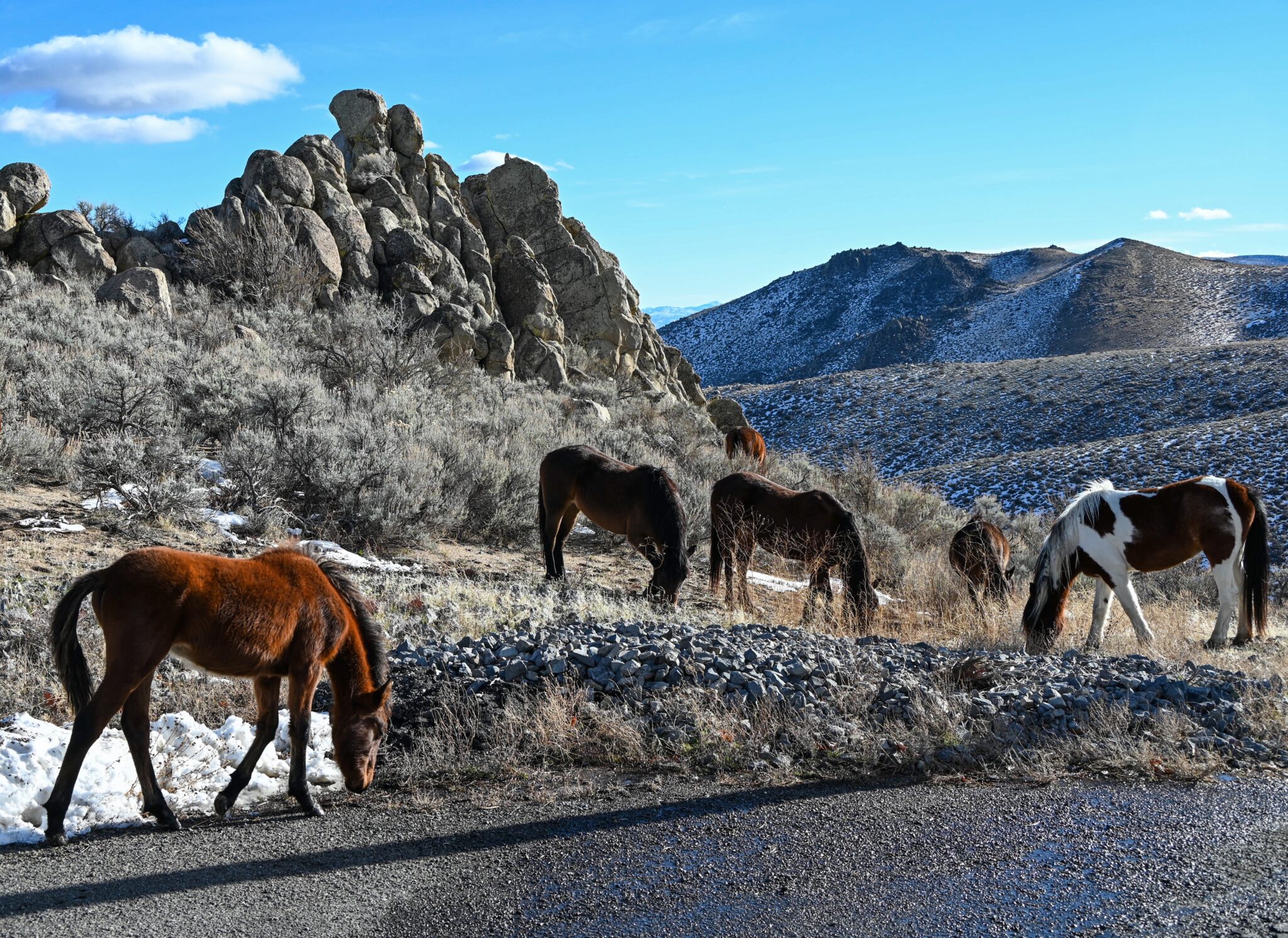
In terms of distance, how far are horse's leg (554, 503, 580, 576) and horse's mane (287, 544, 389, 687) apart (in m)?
6.28

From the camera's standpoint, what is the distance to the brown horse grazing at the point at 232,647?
14.4 ft

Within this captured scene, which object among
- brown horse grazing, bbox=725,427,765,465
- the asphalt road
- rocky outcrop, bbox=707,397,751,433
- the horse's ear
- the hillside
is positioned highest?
the hillside

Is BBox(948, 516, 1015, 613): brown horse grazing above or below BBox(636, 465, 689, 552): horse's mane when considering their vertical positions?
below

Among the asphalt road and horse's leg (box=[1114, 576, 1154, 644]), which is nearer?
the asphalt road

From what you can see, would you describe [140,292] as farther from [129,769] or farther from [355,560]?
[129,769]

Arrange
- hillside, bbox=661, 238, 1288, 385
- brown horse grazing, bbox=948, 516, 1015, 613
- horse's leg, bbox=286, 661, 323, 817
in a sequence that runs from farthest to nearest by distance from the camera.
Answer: hillside, bbox=661, 238, 1288, 385 → brown horse grazing, bbox=948, 516, 1015, 613 → horse's leg, bbox=286, 661, 323, 817

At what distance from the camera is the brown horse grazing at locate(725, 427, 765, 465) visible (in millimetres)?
23391

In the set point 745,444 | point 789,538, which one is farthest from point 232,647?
point 745,444

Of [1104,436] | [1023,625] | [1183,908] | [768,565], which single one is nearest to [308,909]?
[1183,908]

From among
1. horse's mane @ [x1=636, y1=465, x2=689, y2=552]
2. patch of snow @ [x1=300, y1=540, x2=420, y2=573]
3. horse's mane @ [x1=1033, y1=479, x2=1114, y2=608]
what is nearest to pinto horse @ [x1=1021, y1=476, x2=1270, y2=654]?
horse's mane @ [x1=1033, y1=479, x2=1114, y2=608]

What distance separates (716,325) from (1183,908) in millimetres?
123467

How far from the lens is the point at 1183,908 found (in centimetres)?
388

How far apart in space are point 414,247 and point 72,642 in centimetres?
2662

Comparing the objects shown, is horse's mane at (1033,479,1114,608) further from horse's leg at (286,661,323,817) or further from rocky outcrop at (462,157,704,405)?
rocky outcrop at (462,157,704,405)
